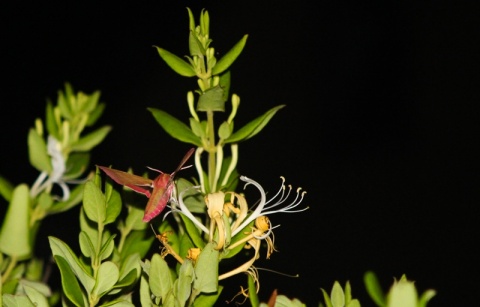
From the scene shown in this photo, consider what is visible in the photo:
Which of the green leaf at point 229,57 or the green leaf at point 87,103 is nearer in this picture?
the green leaf at point 229,57

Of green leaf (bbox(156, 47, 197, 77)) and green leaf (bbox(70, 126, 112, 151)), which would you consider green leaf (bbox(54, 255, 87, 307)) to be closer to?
green leaf (bbox(156, 47, 197, 77))

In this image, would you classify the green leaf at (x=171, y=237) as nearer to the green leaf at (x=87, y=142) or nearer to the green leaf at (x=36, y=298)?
the green leaf at (x=36, y=298)

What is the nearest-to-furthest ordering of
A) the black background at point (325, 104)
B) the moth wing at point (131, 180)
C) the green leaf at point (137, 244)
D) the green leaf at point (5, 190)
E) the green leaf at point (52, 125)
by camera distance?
1. the moth wing at point (131, 180)
2. the green leaf at point (137, 244)
3. the green leaf at point (5, 190)
4. the green leaf at point (52, 125)
5. the black background at point (325, 104)

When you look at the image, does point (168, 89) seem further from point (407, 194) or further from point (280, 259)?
point (407, 194)

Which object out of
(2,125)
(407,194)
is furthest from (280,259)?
(2,125)

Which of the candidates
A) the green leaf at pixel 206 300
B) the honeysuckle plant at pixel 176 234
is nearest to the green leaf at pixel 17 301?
the honeysuckle plant at pixel 176 234

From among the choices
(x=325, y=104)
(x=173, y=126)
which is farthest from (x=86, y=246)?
(x=325, y=104)

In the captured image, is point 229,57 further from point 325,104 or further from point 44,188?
point 325,104

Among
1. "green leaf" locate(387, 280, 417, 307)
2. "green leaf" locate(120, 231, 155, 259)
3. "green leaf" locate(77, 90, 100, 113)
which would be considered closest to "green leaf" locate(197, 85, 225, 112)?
"green leaf" locate(120, 231, 155, 259)
